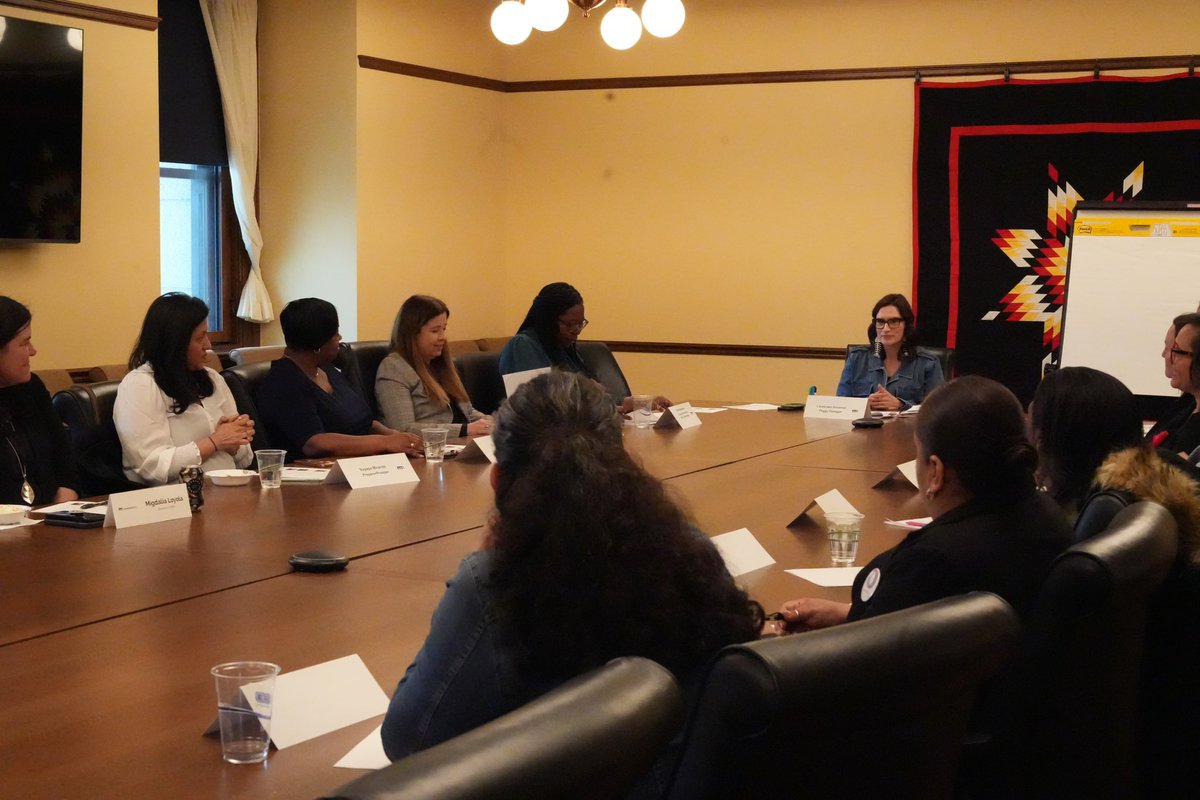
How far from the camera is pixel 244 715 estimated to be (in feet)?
5.21

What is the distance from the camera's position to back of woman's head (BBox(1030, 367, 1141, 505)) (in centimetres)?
268

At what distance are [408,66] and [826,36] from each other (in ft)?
7.83

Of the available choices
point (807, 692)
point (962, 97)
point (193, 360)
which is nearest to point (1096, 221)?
point (962, 97)

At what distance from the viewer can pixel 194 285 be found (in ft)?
22.4

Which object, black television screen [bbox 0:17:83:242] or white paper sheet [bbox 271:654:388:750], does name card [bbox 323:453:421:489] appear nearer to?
white paper sheet [bbox 271:654:388:750]

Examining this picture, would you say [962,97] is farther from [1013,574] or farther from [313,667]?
[313,667]

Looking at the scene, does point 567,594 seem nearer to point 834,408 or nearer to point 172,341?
point 172,341

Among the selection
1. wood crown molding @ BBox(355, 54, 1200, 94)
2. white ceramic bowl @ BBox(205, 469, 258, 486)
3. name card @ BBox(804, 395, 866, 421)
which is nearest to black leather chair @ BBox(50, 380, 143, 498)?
white ceramic bowl @ BBox(205, 469, 258, 486)

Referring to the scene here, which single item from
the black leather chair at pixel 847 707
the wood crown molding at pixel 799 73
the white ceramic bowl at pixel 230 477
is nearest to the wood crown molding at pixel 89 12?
the wood crown molding at pixel 799 73

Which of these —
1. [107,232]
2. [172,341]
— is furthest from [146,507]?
[107,232]

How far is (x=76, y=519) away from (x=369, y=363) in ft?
8.53

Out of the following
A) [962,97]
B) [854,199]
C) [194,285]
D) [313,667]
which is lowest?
[313,667]

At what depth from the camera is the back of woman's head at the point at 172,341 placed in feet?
12.6

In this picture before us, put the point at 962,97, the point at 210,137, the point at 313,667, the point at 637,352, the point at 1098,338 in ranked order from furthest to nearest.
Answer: the point at 637,352 < the point at 962,97 < the point at 210,137 < the point at 1098,338 < the point at 313,667
